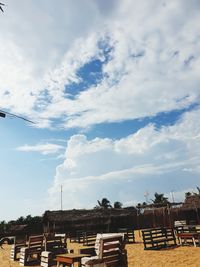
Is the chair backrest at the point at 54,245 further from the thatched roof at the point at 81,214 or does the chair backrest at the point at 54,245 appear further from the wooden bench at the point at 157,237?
the thatched roof at the point at 81,214

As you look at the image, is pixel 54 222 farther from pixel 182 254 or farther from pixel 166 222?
pixel 182 254

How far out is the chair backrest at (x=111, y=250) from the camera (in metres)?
6.69

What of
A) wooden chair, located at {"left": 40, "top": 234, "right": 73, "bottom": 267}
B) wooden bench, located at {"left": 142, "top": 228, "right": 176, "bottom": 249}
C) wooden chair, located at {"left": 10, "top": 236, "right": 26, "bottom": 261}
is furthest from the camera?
wooden bench, located at {"left": 142, "top": 228, "right": 176, "bottom": 249}

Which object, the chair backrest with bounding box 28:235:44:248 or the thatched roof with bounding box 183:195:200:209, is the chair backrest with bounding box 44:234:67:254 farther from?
the thatched roof with bounding box 183:195:200:209

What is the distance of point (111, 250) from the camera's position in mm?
7043

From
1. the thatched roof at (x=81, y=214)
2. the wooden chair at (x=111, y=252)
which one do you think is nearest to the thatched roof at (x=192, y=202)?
the thatched roof at (x=81, y=214)

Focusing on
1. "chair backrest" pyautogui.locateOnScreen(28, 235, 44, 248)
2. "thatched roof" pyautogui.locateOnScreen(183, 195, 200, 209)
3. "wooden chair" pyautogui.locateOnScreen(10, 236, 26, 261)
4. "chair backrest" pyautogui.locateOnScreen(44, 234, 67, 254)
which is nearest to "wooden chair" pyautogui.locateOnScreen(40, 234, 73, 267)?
"chair backrest" pyautogui.locateOnScreen(44, 234, 67, 254)

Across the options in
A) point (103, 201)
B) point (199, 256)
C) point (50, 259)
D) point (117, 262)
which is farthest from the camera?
point (103, 201)

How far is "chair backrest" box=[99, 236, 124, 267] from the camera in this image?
669cm

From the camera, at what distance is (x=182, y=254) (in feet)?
41.7

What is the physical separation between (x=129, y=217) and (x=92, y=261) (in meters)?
33.4

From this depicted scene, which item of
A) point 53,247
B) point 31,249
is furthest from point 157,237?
point 31,249

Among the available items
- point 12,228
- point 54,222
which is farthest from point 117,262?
point 12,228

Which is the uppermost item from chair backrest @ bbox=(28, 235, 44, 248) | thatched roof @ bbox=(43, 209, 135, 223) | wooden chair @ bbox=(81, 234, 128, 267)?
thatched roof @ bbox=(43, 209, 135, 223)
